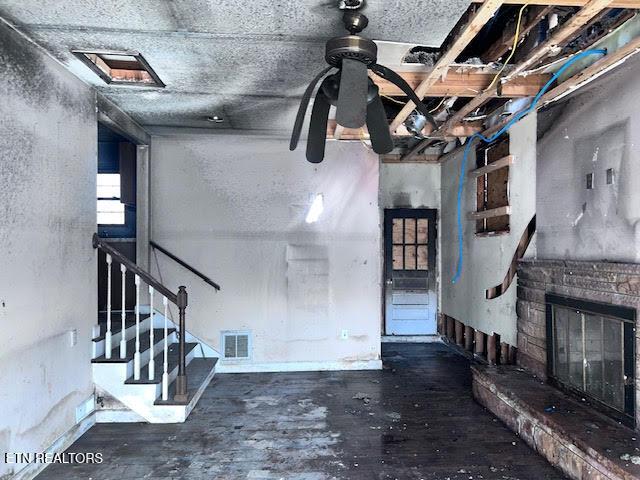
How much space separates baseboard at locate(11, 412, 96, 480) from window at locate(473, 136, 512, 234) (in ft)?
13.5

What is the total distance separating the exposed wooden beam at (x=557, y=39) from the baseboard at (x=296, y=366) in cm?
300

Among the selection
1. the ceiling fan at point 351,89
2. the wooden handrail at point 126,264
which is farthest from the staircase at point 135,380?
the ceiling fan at point 351,89

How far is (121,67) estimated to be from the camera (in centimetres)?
292

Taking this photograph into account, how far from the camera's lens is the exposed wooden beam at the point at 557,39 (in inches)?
78.3

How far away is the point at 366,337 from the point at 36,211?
3.43 meters

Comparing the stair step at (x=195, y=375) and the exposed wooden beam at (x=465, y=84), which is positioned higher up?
the exposed wooden beam at (x=465, y=84)

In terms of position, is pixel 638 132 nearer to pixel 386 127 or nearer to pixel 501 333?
pixel 386 127

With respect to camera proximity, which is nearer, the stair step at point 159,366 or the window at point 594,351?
the window at point 594,351

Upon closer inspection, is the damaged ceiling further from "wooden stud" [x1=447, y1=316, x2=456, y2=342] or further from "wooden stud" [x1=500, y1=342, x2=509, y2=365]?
"wooden stud" [x1=447, y1=316, x2=456, y2=342]

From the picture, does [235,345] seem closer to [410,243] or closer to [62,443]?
[62,443]

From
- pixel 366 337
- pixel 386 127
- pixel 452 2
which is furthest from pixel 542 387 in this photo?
pixel 452 2

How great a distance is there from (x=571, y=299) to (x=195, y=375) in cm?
339

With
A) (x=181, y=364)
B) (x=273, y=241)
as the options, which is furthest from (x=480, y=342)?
(x=181, y=364)

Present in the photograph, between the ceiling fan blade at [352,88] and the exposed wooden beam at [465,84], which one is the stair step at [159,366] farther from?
the exposed wooden beam at [465,84]
